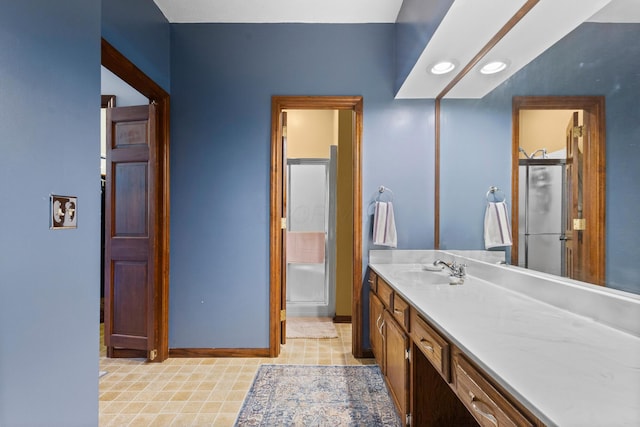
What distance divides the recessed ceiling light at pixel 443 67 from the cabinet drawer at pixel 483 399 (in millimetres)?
1775

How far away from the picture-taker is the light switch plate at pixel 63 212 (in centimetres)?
129

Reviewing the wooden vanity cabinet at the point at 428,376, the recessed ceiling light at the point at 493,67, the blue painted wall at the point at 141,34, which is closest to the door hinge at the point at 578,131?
the recessed ceiling light at the point at 493,67

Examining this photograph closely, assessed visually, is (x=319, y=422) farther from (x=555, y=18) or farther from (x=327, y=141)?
(x=327, y=141)

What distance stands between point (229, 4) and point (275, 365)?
8.93 ft

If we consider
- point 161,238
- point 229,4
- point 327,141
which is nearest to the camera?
point 229,4

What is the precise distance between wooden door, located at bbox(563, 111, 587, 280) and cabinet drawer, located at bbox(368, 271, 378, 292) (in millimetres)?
1309

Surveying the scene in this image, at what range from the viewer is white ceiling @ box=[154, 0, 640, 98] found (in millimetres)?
1302

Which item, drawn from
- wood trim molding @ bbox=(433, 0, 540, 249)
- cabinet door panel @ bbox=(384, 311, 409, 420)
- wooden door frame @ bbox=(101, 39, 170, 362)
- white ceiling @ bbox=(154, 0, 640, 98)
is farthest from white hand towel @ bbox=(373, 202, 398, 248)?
wooden door frame @ bbox=(101, 39, 170, 362)

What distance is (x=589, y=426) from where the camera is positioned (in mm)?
571

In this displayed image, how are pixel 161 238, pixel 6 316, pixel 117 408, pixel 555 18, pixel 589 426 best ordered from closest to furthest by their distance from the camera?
pixel 589 426, pixel 6 316, pixel 555 18, pixel 117 408, pixel 161 238

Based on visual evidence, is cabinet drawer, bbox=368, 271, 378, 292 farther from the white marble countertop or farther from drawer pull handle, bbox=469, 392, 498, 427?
drawer pull handle, bbox=469, 392, 498, 427

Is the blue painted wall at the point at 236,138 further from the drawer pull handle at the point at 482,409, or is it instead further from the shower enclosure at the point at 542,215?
the drawer pull handle at the point at 482,409

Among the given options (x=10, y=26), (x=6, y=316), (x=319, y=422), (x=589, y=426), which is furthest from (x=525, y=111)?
(x=6, y=316)

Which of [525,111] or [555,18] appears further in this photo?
[525,111]
